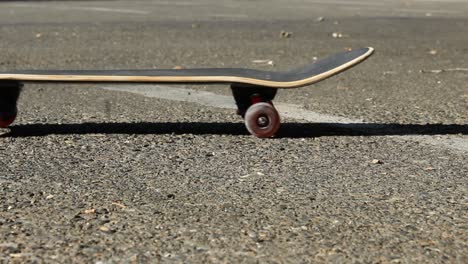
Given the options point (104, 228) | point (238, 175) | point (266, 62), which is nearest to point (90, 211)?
point (104, 228)

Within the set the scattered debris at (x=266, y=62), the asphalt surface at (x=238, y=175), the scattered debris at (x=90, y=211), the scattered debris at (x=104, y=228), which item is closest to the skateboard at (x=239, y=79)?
the asphalt surface at (x=238, y=175)

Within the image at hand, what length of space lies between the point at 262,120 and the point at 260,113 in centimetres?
4

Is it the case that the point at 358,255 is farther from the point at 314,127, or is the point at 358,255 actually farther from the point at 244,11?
the point at 244,11

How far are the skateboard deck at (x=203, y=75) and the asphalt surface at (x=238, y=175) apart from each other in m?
0.29

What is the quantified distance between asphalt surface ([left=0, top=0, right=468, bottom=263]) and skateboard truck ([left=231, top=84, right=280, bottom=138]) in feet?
0.21

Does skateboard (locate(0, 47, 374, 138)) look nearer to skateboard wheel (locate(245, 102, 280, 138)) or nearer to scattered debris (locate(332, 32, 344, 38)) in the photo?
skateboard wheel (locate(245, 102, 280, 138))

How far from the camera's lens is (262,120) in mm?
4988

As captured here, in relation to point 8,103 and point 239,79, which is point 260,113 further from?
point 8,103

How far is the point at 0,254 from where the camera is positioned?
304cm

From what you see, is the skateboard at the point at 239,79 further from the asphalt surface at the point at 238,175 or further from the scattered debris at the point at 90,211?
the scattered debris at the point at 90,211

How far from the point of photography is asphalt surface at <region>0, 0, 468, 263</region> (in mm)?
3164

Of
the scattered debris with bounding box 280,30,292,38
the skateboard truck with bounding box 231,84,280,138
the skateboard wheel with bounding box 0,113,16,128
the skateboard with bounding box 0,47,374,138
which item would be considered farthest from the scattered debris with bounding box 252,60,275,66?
the skateboard wheel with bounding box 0,113,16,128

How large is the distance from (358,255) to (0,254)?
105cm

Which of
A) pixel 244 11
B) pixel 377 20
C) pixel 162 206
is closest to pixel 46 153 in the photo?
pixel 162 206
